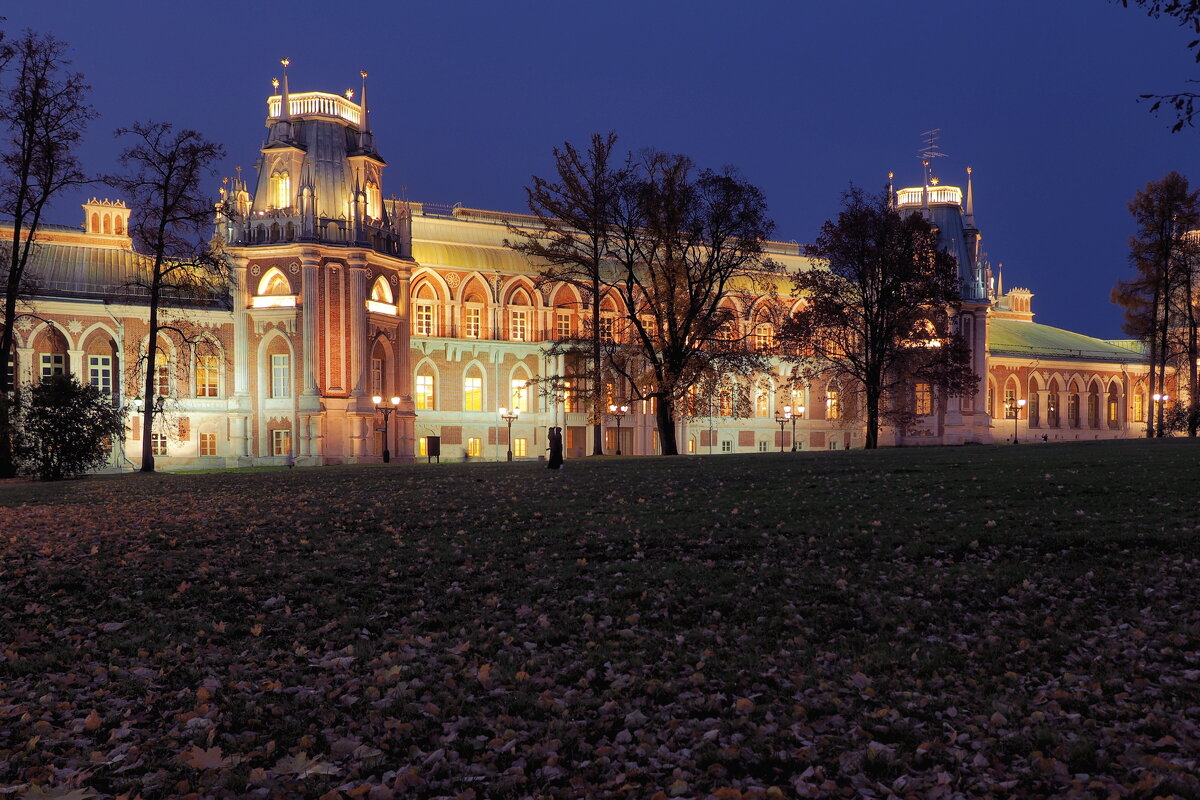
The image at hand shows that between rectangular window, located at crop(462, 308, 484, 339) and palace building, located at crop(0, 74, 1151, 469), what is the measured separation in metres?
0.18

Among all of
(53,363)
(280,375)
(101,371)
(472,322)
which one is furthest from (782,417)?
(53,363)

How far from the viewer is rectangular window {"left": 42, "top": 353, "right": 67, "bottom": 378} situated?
188 ft

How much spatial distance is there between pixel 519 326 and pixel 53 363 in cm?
3087

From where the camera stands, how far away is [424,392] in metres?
67.8

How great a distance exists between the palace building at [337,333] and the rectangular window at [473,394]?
0.13 meters

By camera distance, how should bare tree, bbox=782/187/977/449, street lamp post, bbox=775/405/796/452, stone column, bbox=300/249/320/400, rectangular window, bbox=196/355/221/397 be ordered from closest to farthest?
bare tree, bbox=782/187/977/449 → stone column, bbox=300/249/320/400 → rectangular window, bbox=196/355/221/397 → street lamp post, bbox=775/405/796/452

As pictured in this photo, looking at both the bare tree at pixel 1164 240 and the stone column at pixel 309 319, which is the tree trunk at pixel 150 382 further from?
the bare tree at pixel 1164 240

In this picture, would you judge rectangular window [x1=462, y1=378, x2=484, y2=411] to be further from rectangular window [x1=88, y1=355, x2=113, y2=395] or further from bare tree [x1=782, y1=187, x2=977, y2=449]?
bare tree [x1=782, y1=187, x2=977, y2=449]

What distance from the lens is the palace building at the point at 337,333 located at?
55.8m

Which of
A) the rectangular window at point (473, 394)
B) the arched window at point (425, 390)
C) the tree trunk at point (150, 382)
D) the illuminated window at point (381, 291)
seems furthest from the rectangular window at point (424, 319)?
the tree trunk at point (150, 382)

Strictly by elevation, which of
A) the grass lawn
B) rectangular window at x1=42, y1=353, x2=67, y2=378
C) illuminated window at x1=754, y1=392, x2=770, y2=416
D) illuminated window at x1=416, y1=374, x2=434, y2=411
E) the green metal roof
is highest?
the green metal roof

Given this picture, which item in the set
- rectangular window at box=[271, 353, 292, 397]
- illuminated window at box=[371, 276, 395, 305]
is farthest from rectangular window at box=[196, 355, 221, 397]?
illuminated window at box=[371, 276, 395, 305]

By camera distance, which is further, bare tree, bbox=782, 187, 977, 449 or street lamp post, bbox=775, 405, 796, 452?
street lamp post, bbox=775, 405, 796, 452

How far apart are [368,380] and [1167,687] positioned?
52866mm
